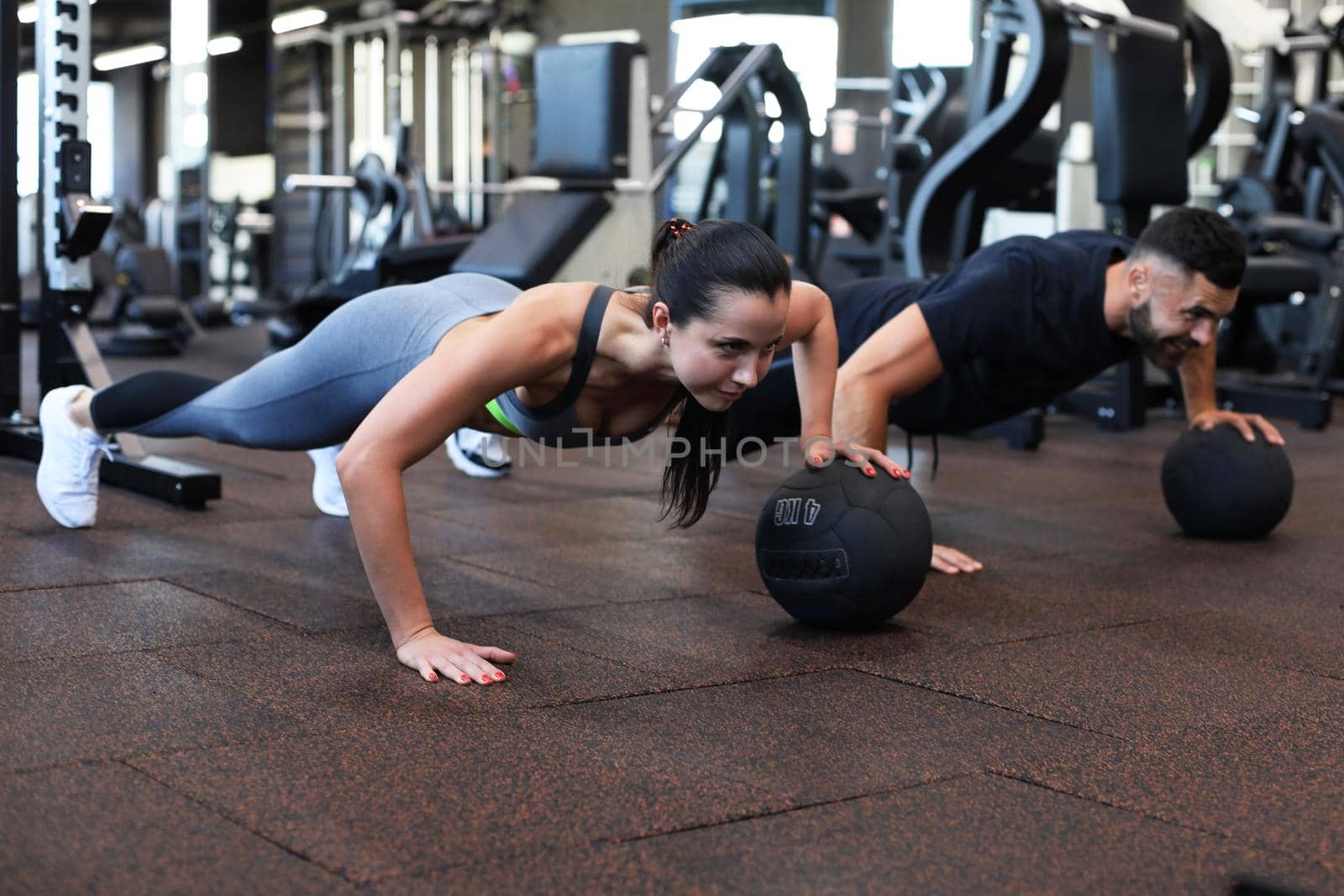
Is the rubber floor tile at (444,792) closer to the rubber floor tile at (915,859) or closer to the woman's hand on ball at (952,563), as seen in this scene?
the rubber floor tile at (915,859)

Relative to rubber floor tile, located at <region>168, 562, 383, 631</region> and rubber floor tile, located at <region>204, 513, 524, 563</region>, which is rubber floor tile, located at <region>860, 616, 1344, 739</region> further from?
rubber floor tile, located at <region>204, 513, 524, 563</region>

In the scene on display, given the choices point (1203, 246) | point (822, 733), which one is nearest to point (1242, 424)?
point (1203, 246)

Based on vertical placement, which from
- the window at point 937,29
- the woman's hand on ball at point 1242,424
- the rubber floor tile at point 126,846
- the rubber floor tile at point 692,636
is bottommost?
the rubber floor tile at point 692,636

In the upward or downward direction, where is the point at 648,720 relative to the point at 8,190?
downward

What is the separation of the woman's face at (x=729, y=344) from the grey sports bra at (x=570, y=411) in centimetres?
12

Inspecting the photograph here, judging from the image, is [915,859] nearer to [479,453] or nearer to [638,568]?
[638,568]

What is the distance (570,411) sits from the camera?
6.11 ft

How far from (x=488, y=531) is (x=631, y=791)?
1455 mm

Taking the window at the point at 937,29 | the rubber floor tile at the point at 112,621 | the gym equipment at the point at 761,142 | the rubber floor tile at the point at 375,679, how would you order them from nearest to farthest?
the rubber floor tile at the point at 375,679
the rubber floor tile at the point at 112,621
the gym equipment at the point at 761,142
the window at the point at 937,29

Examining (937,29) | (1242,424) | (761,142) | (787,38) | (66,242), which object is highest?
(787,38)

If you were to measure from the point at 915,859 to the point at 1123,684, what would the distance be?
69cm

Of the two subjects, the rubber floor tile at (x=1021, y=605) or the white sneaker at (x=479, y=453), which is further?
the white sneaker at (x=479, y=453)

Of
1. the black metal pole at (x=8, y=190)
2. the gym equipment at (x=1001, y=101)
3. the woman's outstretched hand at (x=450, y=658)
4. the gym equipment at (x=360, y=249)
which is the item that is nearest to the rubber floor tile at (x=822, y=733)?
the woman's outstretched hand at (x=450, y=658)

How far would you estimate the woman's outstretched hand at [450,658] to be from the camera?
165cm
